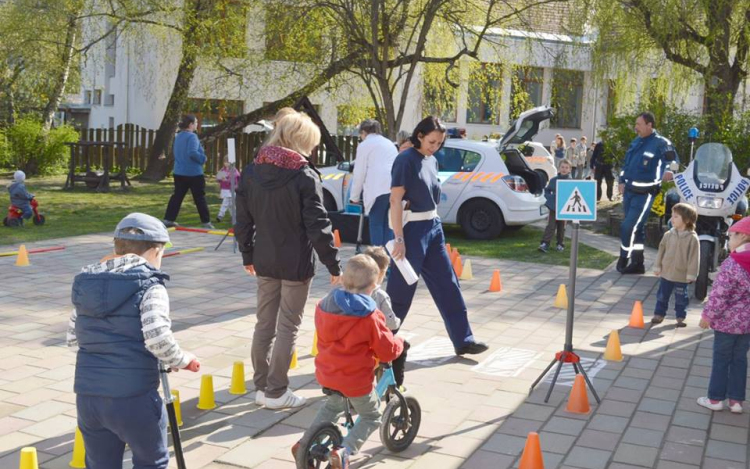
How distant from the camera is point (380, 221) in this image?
967 centimetres

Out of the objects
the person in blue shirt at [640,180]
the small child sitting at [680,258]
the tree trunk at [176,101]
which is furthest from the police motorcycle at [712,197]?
the tree trunk at [176,101]

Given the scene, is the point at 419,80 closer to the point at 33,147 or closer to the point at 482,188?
the point at 482,188

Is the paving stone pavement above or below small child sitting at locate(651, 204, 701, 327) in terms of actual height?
below

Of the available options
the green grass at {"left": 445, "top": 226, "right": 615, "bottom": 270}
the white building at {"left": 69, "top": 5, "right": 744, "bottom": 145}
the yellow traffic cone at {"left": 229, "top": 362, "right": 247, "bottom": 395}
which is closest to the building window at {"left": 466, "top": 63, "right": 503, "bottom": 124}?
the white building at {"left": 69, "top": 5, "right": 744, "bottom": 145}

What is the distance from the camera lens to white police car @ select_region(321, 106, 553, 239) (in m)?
14.0

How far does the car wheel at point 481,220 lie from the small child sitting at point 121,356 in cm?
1078

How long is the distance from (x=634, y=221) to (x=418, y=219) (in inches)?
215

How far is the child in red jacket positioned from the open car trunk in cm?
1079

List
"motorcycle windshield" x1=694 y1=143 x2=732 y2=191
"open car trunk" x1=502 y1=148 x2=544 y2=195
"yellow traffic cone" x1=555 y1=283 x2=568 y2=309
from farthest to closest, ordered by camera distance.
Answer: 1. "open car trunk" x1=502 y1=148 x2=544 y2=195
2. "motorcycle windshield" x1=694 y1=143 x2=732 y2=191
3. "yellow traffic cone" x1=555 y1=283 x2=568 y2=309

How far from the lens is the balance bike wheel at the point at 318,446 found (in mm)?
4191

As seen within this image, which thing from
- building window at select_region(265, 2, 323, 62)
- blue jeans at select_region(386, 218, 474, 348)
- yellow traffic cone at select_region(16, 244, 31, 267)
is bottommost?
yellow traffic cone at select_region(16, 244, 31, 267)

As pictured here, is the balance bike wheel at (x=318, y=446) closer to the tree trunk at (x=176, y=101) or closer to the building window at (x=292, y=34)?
the building window at (x=292, y=34)

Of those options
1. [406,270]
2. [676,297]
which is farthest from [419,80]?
[406,270]

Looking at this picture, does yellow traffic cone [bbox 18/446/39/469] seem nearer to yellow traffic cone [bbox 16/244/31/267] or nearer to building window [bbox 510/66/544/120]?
yellow traffic cone [bbox 16/244/31/267]
